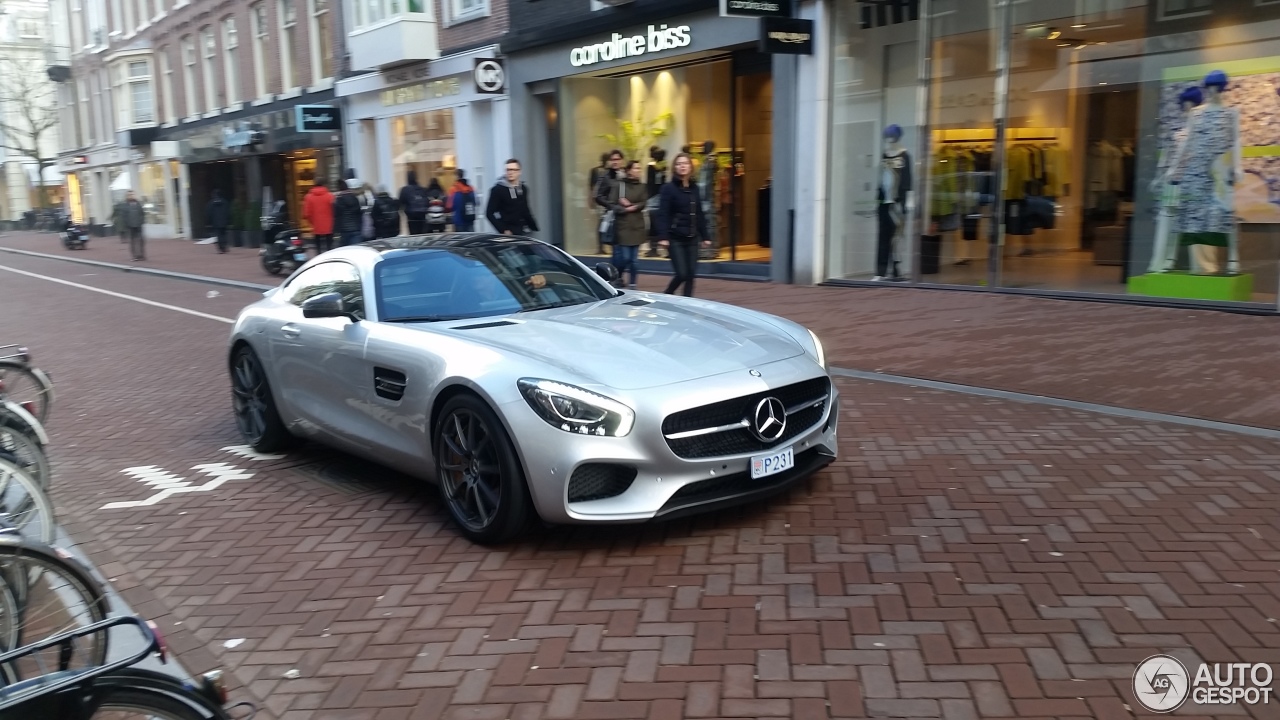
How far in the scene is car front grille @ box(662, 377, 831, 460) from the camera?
435cm

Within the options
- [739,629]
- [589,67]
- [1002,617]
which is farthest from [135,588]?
[589,67]

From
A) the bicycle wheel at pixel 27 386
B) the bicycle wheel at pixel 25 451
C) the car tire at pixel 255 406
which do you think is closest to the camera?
the bicycle wheel at pixel 25 451

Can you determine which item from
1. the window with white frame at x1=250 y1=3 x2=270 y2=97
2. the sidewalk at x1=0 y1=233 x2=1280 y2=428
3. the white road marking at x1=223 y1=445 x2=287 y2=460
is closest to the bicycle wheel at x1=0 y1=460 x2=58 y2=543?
the white road marking at x1=223 y1=445 x2=287 y2=460

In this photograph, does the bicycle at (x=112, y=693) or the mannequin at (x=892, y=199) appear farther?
the mannequin at (x=892, y=199)

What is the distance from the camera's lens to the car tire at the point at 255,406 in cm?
637

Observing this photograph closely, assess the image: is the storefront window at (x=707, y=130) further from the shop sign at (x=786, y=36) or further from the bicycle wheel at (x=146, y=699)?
the bicycle wheel at (x=146, y=699)

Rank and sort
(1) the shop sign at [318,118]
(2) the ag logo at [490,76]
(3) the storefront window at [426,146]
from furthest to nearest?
1. (1) the shop sign at [318,118]
2. (3) the storefront window at [426,146]
3. (2) the ag logo at [490,76]

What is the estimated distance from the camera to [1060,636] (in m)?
3.52

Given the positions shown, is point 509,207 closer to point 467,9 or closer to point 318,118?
point 467,9

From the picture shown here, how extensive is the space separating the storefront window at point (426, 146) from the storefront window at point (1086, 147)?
1054 cm

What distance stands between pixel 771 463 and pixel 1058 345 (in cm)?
539

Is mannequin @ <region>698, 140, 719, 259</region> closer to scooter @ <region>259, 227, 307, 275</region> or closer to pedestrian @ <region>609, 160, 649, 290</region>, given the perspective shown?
pedestrian @ <region>609, 160, 649, 290</region>

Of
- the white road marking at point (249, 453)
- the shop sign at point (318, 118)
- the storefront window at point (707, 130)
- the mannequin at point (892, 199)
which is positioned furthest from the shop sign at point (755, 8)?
the shop sign at point (318, 118)

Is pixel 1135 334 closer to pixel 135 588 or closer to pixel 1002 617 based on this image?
pixel 1002 617
